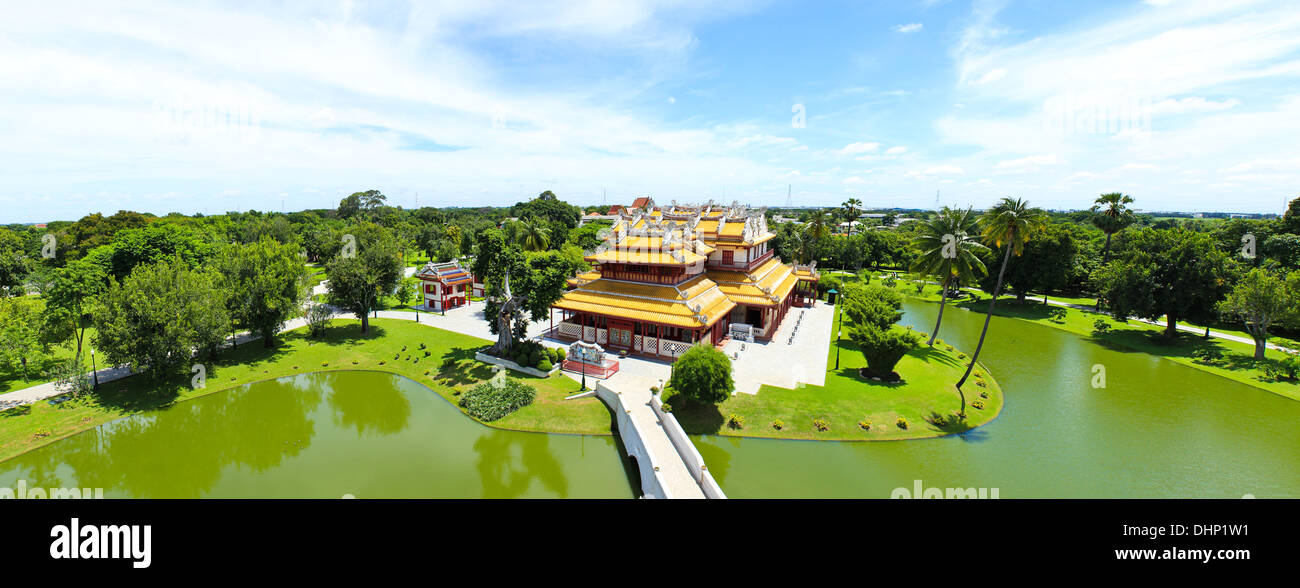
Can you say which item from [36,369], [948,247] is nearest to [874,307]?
[948,247]

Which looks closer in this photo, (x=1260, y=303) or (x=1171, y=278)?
(x=1260, y=303)

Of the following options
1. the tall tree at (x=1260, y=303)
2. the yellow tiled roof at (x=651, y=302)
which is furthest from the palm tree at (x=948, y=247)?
the tall tree at (x=1260, y=303)

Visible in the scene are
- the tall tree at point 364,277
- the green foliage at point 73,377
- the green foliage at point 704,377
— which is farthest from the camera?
the tall tree at point 364,277

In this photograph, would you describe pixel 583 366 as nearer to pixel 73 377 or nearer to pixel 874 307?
pixel 874 307

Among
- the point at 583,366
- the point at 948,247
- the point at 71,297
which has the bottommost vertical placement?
the point at 583,366

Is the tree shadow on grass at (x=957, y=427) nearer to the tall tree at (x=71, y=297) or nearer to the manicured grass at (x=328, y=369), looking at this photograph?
the manicured grass at (x=328, y=369)

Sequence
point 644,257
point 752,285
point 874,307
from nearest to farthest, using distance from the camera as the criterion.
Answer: point 874,307, point 644,257, point 752,285

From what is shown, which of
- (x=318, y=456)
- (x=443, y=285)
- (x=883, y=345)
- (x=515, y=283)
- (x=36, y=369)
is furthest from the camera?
(x=443, y=285)
